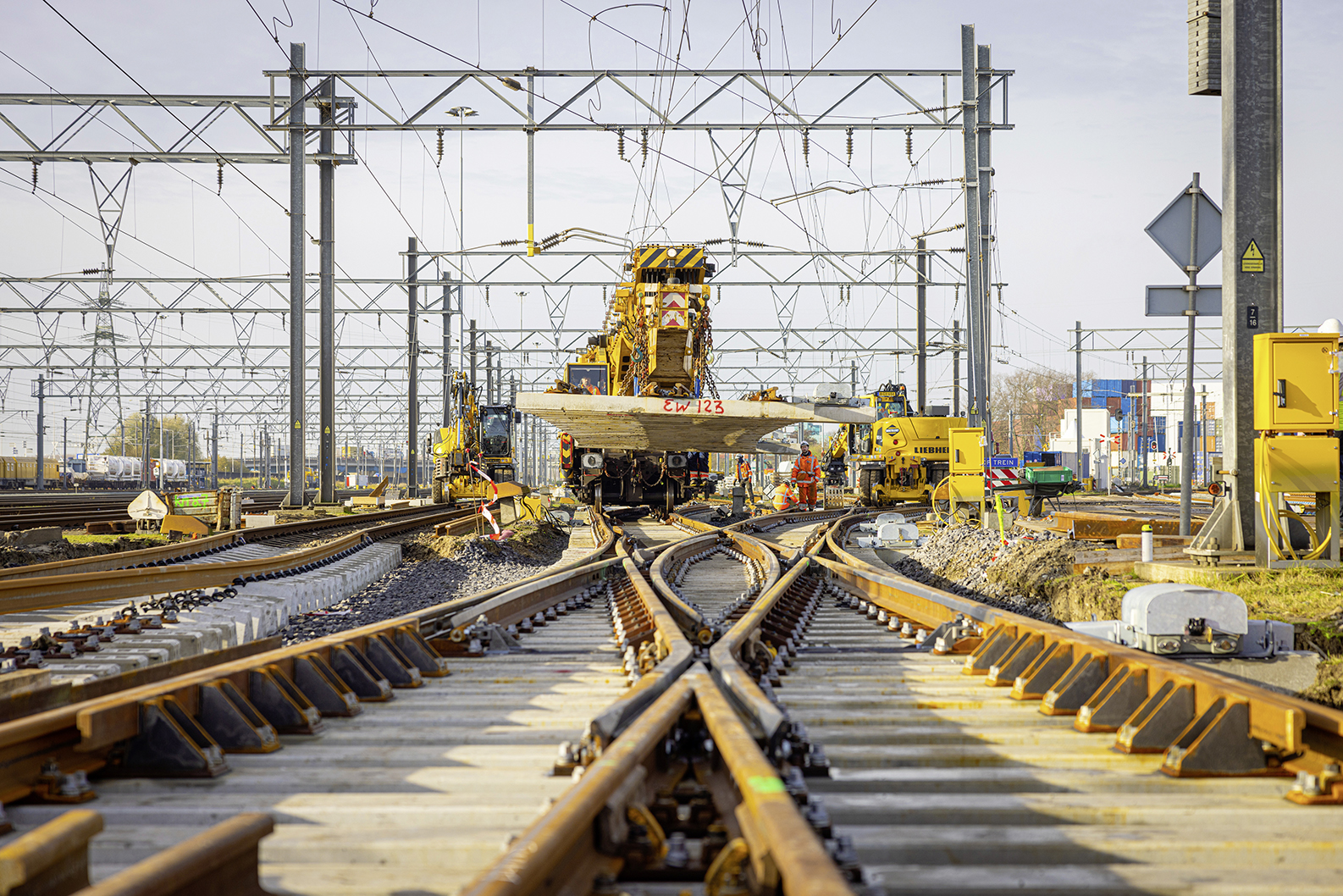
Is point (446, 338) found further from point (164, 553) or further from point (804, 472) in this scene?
point (164, 553)

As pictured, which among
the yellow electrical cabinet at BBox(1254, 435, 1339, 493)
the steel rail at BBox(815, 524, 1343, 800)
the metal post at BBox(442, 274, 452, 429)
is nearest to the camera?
the steel rail at BBox(815, 524, 1343, 800)

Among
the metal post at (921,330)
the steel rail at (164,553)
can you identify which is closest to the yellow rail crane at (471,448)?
the steel rail at (164,553)

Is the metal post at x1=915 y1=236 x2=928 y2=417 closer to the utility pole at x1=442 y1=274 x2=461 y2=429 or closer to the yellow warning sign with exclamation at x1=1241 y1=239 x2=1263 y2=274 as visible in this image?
the utility pole at x1=442 y1=274 x2=461 y2=429

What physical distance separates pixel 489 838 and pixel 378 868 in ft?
0.92

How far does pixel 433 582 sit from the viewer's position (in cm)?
1134

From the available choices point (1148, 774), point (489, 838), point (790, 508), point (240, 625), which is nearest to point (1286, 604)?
point (1148, 774)

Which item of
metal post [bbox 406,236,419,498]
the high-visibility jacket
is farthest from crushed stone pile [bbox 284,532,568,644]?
metal post [bbox 406,236,419,498]

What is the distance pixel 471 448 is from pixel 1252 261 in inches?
825

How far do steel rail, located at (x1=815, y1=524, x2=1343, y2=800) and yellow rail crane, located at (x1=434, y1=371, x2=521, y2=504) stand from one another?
2166 cm

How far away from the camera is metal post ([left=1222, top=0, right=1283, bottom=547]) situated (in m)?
8.67

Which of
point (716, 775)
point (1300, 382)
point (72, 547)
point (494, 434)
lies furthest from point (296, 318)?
point (716, 775)

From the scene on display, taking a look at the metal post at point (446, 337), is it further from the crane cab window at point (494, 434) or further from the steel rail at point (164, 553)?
the steel rail at point (164, 553)

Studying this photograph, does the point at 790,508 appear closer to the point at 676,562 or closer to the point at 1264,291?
the point at 676,562

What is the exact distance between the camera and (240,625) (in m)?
6.96
